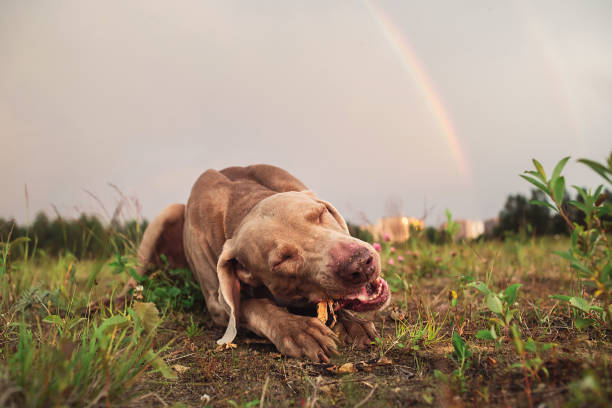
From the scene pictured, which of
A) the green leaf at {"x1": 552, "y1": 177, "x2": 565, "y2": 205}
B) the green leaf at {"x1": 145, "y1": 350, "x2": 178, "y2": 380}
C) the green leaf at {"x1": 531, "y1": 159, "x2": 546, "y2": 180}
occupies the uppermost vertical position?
the green leaf at {"x1": 531, "y1": 159, "x2": 546, "y2": 180}

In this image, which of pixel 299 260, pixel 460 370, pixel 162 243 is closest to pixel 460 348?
pixel 460 370

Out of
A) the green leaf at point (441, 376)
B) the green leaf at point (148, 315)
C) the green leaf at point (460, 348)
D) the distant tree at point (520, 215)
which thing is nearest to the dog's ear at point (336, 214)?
the green leaf at point (460, 348)

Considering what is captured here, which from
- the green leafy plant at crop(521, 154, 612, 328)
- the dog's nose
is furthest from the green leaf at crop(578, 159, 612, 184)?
the dog's nose

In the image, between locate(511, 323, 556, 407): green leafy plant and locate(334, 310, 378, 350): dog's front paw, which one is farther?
locate(334, 310, 378, 350): dog's front paw

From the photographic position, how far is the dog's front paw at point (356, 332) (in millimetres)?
2453

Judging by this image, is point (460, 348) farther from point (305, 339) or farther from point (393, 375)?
point (305, 339)

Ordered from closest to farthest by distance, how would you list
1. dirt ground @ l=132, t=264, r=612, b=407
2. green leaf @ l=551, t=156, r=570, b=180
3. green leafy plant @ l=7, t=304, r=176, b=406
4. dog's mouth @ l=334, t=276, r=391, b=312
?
green leafy plant @ l=7, t=304, r=176, b=406, dirt ground @ l=132, t=264, r=612, b=407, green leaf @ l=551, t=156, r=570, b=180, dog's mouth @ l=334, t=276, r=391, b=312

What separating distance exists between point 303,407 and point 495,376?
0.78m

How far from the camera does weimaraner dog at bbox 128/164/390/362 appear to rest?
239 cm

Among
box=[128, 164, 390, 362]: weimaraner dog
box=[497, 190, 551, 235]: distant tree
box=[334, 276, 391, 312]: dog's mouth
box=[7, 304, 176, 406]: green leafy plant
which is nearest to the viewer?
box=[7, 304, 176, 406]: green leafy plant

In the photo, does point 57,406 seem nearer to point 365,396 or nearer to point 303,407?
point 303,407

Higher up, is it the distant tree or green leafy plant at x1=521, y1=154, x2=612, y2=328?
green leafy plant at x1=521, y1=154, x2=612, y2=328

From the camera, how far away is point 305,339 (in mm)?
2355

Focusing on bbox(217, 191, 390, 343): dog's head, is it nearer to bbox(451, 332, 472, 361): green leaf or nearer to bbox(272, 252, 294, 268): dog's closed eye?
bbox(272, 252, 294, 268): dog's closed eye
